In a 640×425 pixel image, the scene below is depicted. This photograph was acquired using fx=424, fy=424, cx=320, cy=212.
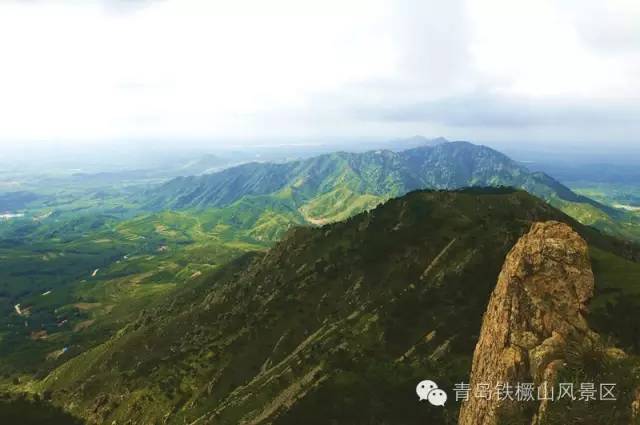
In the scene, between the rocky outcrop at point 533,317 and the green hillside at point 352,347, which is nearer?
the rocky outcrop at point 533,317

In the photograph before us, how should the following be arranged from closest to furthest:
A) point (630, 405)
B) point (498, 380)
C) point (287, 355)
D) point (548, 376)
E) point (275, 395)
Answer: point (630, 405) < point (548, 376) < point (498, 380) < point (275, 395) < point (287, 355)

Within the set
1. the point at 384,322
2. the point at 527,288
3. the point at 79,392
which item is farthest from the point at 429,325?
the point at 79,392

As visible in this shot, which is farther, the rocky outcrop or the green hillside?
the green hillside

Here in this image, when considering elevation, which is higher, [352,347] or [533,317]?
[533,317]

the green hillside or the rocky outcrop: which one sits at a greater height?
the rocky outcrop

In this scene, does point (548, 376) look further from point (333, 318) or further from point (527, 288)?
point (333, 318)

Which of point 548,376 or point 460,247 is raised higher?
point 548,376

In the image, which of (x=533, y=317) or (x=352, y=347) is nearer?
(x=533, y=317)

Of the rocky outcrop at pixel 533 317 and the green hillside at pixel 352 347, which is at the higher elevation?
the rocky outcrop at pixel 533 317
